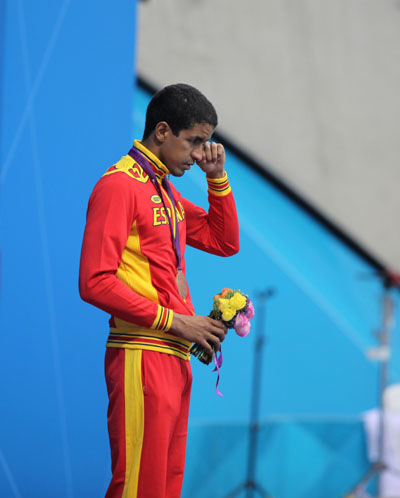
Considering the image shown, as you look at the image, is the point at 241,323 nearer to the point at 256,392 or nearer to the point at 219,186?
the point at 219,186

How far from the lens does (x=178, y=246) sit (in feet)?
7.28

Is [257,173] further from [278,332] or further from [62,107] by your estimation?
[62,107]

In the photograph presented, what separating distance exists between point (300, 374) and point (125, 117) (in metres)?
2.22

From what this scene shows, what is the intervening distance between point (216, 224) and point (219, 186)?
13 centimetres

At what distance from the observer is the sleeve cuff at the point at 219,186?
93.8 inches

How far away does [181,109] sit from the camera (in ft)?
7.13

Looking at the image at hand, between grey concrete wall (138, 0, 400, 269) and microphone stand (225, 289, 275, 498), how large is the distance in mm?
1061

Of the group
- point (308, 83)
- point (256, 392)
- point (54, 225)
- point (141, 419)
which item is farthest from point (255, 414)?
point (141, 419)

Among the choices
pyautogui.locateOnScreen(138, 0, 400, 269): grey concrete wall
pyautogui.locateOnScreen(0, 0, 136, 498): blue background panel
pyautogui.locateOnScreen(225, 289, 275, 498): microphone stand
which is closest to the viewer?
pyautogui.locateOnScreen(0, 0, 136, 498): blue background panel

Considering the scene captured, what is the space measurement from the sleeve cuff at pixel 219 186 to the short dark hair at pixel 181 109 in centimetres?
21

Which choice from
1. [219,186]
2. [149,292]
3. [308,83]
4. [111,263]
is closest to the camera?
[111,263]

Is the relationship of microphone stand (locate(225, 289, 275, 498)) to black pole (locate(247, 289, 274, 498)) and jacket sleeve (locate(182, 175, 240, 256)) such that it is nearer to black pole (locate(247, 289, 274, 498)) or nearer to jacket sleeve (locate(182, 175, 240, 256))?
black pole (locate(247, 289, 274, 498))

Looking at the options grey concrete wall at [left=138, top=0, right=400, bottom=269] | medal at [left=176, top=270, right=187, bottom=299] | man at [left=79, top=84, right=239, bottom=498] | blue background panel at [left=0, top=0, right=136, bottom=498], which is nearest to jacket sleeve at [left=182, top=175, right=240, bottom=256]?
man at [left=79, top=84, right=239, bottom=498]

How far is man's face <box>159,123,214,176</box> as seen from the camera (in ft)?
7.16
